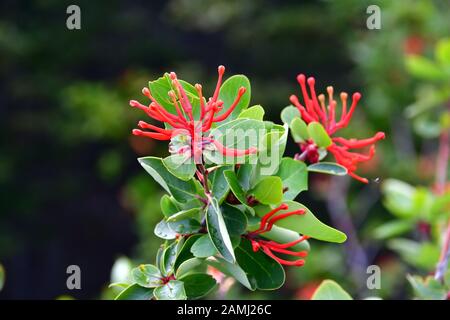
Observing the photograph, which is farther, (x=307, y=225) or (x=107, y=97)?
(x=107, y=97)

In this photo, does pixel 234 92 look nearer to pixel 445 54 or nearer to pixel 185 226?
pixel 185 226

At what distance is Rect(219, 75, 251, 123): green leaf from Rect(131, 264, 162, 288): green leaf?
10.3 inches

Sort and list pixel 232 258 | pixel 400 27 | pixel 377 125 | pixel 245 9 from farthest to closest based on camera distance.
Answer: pixel 245 9 < pixel 377 125 < pixel 400 27 < pixel 232 258

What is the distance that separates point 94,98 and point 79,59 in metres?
1.92

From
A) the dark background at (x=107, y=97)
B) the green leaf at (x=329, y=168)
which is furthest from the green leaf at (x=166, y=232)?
the dark background at (x=107, y=97)

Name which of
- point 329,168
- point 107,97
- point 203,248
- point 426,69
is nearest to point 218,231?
point 203,248

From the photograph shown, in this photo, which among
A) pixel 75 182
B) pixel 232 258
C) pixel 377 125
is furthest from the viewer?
pixel 75 182

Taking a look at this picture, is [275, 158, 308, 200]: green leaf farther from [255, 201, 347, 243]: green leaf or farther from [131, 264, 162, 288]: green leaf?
[131, 264, 162, 288]: green leaf

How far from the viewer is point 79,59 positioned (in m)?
7.34

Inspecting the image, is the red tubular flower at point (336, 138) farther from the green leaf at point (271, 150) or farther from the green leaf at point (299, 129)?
the green leaf at point (271, 150)

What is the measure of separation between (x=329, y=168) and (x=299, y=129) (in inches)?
3.2

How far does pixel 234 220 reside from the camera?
3.37ft
